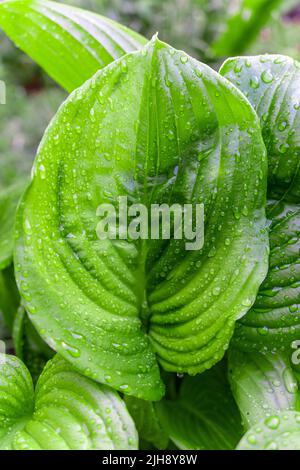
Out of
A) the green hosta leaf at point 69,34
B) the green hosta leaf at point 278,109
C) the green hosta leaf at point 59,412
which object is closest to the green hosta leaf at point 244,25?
the green hosta leaf at point 69,34

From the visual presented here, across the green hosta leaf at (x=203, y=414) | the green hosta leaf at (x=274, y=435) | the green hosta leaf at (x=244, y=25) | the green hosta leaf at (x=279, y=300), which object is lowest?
the green hosta leaf at (x=203, y=414)

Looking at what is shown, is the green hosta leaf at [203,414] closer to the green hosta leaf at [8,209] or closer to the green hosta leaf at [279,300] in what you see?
the green hosta leaf at [279,300]


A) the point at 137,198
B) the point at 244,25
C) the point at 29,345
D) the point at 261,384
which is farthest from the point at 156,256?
the point at 244,25

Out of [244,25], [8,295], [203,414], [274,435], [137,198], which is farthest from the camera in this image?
[244,25]

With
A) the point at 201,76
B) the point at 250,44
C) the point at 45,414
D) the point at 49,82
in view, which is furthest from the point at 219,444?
the point at 49,82

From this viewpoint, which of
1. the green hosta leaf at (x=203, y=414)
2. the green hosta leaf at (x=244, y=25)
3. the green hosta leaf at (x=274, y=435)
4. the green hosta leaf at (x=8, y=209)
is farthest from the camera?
the green hosta leaf at (x=244, y=25)

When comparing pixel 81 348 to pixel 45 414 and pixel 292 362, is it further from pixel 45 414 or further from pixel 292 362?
pixel 292 362

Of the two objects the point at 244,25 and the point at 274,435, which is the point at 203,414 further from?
the point at 244,25
